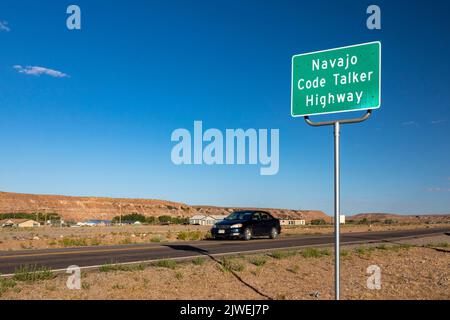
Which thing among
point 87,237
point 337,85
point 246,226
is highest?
point 337,85

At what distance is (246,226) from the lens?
24.8m

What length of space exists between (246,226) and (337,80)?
17950 millimetres

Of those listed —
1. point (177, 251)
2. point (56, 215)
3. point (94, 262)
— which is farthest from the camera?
point (56, 215)

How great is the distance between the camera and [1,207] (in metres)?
111

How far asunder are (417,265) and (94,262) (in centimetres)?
986

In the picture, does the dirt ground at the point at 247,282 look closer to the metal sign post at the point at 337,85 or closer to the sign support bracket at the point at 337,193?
the sign support bracket at the point at 337,193

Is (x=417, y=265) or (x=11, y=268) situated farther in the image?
(x=417, y=265)

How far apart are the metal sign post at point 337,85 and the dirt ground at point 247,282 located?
2.35 m

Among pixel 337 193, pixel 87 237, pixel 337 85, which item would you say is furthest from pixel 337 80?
pixel 87 237

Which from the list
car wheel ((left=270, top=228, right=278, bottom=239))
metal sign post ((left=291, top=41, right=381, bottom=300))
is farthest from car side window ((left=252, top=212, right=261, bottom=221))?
metal sign post ((left=291, top=41, right=381, bottom=300))

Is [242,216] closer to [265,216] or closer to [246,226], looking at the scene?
[246,226]
